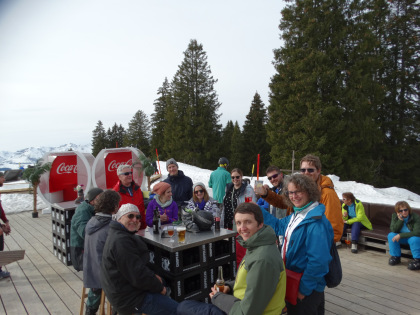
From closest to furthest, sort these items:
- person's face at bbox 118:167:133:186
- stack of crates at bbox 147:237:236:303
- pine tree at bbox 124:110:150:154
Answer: stack of crates at bbox 147:237:236:303, person's face at bbox 118:167:133:186, pine tree at bbox 124:110:150:154

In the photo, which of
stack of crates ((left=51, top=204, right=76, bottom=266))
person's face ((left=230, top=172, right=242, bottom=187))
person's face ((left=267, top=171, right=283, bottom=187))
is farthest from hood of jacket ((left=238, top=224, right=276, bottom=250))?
stack of crates ((left=51, top=204, right=76, bottom=266))

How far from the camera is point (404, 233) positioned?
16.0 ft

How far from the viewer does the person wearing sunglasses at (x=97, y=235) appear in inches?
118

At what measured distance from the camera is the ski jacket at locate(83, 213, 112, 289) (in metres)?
2.99

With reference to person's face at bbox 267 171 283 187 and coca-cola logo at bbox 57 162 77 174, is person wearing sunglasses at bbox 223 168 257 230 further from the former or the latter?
coca-cola logo at bbox 57 162 77 174

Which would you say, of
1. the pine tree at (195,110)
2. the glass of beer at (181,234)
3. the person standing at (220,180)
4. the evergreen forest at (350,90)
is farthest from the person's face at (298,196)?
the pine tree at (195,110)

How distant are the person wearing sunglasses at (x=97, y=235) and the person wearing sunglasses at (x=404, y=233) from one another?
4.68m

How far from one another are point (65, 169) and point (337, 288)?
8219 mm

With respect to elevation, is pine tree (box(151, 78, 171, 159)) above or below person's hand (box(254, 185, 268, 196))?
above

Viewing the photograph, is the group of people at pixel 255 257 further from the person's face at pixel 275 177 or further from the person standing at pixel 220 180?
the person standing at pixel 220 180

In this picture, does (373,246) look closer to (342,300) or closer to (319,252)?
(342,300)

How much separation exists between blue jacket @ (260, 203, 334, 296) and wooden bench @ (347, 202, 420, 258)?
13.3 feet

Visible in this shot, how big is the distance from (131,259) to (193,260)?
1076 millimetres

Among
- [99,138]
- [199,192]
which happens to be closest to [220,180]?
[199,192]
